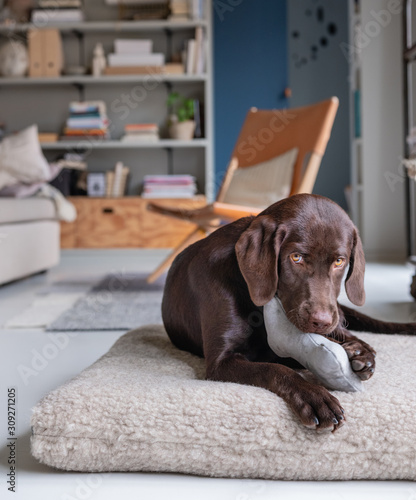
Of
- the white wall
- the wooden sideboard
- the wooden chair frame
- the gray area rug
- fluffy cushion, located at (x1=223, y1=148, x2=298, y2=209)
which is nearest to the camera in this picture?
the gray area rug

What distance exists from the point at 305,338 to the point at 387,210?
13.2 feet

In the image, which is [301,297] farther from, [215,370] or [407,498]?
[407,498]

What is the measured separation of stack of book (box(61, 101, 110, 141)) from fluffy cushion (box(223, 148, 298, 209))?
2058mm

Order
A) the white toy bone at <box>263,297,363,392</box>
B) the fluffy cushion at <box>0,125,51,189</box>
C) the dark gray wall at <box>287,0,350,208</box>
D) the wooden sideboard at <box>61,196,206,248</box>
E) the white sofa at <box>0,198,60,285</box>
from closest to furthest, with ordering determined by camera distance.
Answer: the white toy bone at <box>263,297,363,392</box> → the white sofa at <box>0,198,60,285</box> → the fluffy cushion at <box>0,125,51,189</box> → the wooden sideboard at <box>61,196,206,248</box> → the dark gray wall at <box>287,0,350,208</box>

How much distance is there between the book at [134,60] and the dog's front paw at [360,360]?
4.35m

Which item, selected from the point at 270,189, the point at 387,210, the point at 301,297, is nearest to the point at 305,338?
the point at 301,297

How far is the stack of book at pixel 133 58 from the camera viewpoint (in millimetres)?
5172

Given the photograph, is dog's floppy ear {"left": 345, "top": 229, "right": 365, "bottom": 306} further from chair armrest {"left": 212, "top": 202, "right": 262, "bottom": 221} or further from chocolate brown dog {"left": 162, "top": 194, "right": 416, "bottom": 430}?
chair armrest {"left": 212, "top": 202, "right": 262, "bottom": 221}

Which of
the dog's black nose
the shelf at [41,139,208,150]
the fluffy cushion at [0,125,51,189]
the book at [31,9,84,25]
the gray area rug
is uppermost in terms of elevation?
the book at [31,9,84,25]

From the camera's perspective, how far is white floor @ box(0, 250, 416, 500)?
99cm

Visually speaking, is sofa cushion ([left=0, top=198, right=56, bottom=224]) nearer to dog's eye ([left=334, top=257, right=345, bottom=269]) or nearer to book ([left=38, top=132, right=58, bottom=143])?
book ([left=38, top=132, right=58, bottom=143])

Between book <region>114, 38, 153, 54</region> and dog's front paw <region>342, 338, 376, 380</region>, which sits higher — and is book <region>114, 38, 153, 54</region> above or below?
above

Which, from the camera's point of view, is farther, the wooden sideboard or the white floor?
the wooden sideboard

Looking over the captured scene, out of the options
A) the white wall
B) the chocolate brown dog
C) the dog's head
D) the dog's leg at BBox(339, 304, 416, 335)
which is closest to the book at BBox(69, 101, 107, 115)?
the white wall
